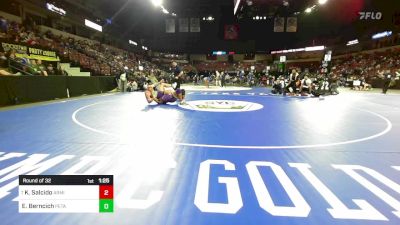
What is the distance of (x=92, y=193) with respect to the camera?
6.09 ft

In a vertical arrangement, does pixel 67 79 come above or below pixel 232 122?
above

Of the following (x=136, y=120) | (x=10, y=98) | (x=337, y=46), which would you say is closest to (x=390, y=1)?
(x=337, y=46)

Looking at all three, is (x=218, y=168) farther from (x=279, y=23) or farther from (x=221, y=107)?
(x=279, y=23)

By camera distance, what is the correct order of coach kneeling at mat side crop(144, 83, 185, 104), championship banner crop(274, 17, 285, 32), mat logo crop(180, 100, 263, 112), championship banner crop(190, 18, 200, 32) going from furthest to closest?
championship banner crop(190, 18, 200, 32) → championship banner crop(274, 17, 285, 32) → coach kneeling at mat side crop(144, 83, 185, 104) → mat logo crop(180, 100, 263, 112)

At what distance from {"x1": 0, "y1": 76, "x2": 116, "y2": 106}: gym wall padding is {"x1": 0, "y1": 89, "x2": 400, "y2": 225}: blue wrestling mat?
3852mm

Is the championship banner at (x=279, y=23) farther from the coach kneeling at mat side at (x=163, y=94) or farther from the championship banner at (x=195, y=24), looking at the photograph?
the coach kneeling at mat side at (x=163, y=94)

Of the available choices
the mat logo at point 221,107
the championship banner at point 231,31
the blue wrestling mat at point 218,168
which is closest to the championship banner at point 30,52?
the blue wrestling mat at point 218,168

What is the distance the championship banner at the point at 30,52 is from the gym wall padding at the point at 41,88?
3.81 m

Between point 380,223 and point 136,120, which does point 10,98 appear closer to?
point 136,120

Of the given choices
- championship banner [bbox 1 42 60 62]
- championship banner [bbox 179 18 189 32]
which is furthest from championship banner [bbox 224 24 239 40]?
championship banner [bbox 1 42 60 62]

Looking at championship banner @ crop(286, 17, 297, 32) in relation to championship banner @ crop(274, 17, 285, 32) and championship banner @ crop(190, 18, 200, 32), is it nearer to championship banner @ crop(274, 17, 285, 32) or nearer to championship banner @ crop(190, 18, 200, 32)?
championship banner @ crop(274, 17, 285, 32)

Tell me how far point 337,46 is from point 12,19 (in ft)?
148
